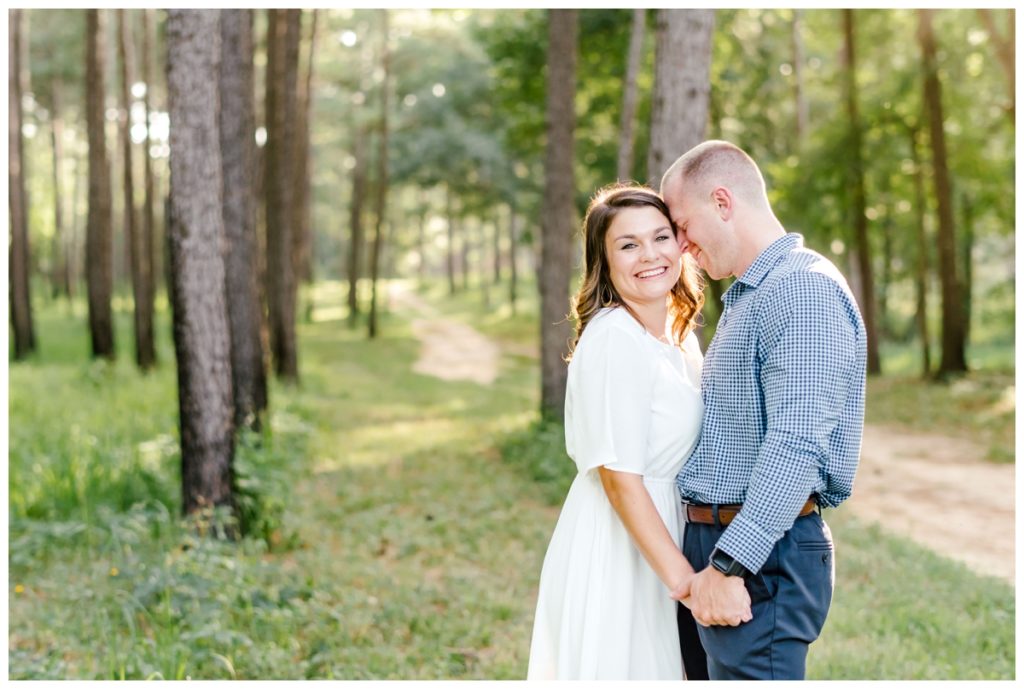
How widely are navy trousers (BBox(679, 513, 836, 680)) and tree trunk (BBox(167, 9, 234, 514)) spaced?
17.6ft

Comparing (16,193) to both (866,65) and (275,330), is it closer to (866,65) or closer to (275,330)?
(275,330)

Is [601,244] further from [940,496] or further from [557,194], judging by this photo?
[557,194]

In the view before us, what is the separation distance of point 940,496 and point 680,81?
5.90 m

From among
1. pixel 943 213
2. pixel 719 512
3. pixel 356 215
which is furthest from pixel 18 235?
pixel 719 512

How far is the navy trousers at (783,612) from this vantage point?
2.87 m

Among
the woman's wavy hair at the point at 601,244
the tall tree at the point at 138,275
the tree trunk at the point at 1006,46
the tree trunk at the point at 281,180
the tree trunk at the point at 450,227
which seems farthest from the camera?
the tree trunk at the point at 450,227

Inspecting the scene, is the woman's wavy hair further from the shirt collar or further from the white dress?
the shirt collar

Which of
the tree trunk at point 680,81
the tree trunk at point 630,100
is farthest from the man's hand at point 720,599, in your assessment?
the tree trunk at point 630,100

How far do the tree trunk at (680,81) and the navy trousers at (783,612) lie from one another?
452 centimetres

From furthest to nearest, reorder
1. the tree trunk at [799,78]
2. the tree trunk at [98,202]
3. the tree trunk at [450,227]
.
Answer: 1. the tree trunk at [450,227]
2. the tree trunk at [799,78]
3. the tree trunk at [98,202]

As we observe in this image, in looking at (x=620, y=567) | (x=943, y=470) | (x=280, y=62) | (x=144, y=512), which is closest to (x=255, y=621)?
(x=144, y=512)

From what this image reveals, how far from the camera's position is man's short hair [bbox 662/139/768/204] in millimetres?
3119

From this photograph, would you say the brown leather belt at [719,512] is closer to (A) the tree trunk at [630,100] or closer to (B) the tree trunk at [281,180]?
(A) the tree trunk at [630,100]

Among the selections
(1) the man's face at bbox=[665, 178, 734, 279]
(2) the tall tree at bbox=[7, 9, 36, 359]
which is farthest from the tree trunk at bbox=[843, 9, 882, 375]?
(1) the man's face at bbox=[665, 178, 734, 279]
